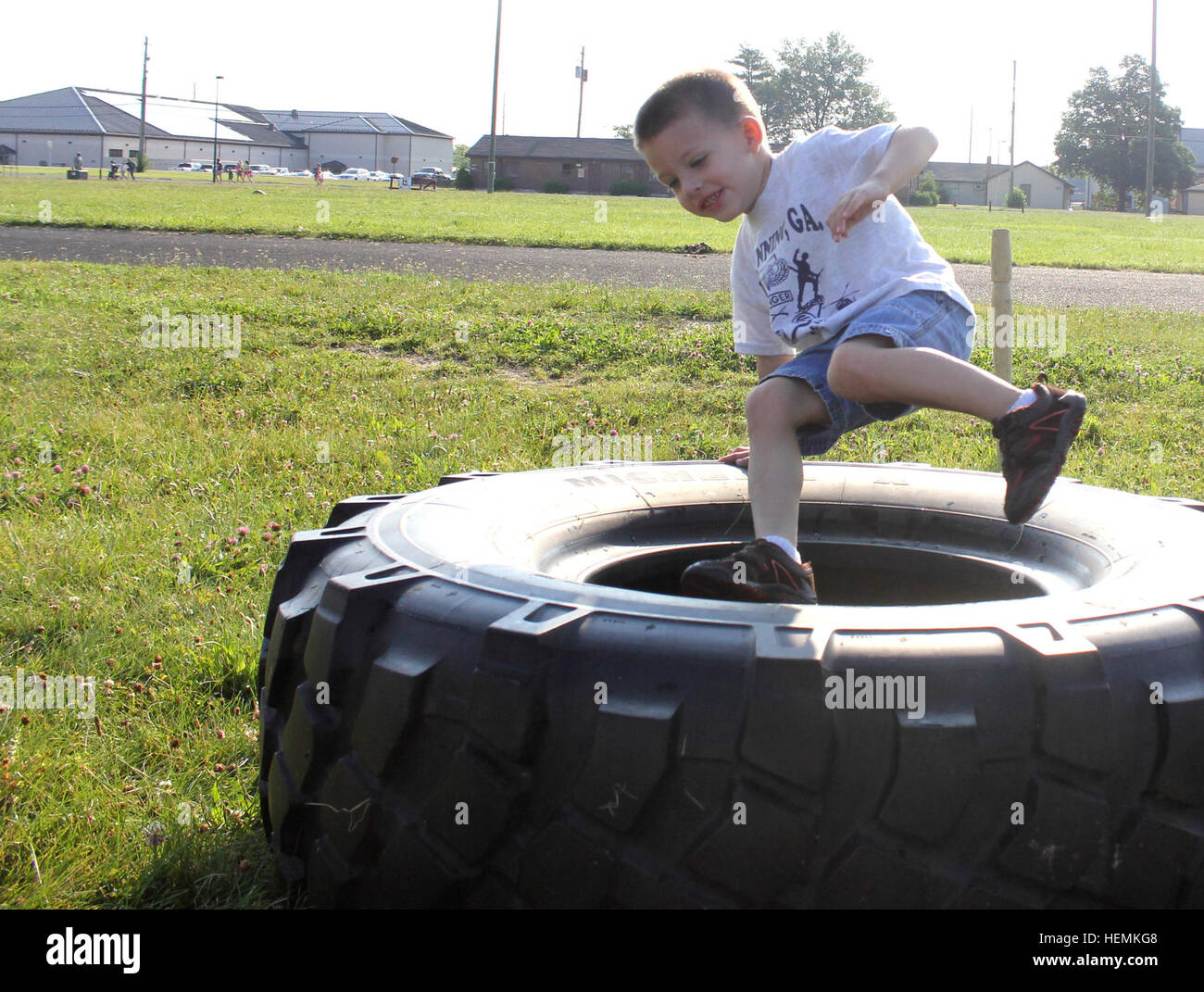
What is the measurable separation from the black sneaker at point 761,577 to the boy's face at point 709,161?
797 mm

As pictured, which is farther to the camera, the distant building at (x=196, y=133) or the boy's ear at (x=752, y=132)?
the distant building at (x=196, y=133)

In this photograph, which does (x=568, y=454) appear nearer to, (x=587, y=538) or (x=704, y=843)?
(x=587, y=538)

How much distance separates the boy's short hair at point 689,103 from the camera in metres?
2.44

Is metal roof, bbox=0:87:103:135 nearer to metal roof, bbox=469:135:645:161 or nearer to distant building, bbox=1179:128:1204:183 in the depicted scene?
metal roof, bbox=469:135:645:161

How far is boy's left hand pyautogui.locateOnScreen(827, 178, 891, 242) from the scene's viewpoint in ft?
7.43

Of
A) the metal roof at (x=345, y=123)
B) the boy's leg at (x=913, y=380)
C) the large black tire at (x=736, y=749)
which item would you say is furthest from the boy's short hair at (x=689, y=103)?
the metal roof at (x=345, y=123)

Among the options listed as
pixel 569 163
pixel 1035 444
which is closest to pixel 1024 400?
pixel 1035 444

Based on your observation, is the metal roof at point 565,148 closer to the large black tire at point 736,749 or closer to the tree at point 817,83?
the tree at point 817,83

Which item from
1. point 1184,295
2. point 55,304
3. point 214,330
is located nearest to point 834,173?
point 214,330

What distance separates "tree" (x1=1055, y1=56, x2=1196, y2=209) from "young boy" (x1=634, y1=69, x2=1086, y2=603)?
82.8 metres

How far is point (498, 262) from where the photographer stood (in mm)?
13297

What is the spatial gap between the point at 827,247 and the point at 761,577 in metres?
0.85

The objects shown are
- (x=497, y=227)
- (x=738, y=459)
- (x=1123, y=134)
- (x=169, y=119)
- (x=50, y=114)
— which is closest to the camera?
(x=738, y=459)

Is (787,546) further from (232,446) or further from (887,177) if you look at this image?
(232,446)
